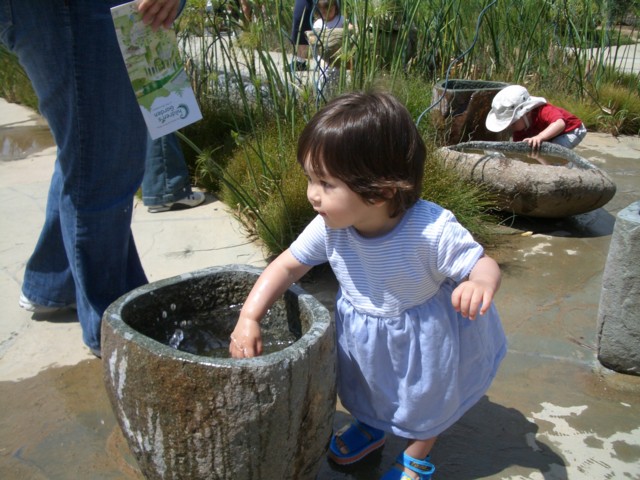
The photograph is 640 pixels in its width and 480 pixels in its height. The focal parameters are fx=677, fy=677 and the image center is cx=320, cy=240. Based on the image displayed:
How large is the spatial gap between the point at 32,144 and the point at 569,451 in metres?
4.63

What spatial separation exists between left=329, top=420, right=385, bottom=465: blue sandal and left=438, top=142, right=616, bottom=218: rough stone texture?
195 centimetres

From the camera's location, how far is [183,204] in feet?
12.9

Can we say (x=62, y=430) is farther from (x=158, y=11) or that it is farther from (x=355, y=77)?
(x=355, y=77)

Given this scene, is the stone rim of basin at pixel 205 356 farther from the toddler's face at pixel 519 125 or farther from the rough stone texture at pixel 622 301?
the toddler's face at pixel 519 125

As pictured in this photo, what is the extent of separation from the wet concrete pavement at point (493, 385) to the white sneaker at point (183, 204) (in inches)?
5.7

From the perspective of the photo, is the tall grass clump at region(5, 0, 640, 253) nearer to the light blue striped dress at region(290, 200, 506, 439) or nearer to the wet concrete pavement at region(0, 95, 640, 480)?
the wet concrete pavement at region(0, 95, 640, 480)

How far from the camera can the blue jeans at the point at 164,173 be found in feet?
12.2

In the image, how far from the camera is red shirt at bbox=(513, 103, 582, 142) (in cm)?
415

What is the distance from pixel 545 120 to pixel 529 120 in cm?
11

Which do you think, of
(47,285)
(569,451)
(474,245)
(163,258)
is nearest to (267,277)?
(474,245)

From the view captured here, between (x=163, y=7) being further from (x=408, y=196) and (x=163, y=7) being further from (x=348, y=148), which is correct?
(x=408, y=196)

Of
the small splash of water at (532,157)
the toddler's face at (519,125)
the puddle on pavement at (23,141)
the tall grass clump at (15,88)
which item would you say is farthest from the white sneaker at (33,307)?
the tall grass clump at (15,88)

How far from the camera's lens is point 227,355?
192 cm

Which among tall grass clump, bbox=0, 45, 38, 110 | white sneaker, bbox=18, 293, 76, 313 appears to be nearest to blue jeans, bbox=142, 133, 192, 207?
white sneaker, bbox=18, 293, 76, 313
